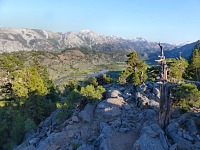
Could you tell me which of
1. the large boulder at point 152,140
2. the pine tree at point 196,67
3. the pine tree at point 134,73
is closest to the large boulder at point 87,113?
the pine tree at point 134,73

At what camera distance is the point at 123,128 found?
2848 cm

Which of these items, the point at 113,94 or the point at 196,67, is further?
the point at 196,67

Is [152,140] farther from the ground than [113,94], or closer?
closer

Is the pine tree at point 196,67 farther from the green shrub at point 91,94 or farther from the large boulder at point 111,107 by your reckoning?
the green shrub at point 91,94

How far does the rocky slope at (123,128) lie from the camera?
78.4 ft

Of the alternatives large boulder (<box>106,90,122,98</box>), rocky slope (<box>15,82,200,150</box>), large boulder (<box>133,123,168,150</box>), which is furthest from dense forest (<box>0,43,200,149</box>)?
large boulder (<box>133,123,168,150</box>)

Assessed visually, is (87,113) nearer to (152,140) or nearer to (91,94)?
(91,94)

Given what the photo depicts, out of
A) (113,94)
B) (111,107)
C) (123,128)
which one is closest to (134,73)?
(113,94)

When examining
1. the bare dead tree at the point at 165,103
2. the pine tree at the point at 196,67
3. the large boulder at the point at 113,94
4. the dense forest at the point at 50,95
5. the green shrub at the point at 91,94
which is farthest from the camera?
the pine tree at the point at 196,67

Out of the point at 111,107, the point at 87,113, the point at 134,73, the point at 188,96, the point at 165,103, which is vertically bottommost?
the point at 87,113

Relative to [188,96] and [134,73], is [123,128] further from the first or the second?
[134,73]

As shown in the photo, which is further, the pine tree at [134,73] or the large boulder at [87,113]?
the pine tree at [134,73]

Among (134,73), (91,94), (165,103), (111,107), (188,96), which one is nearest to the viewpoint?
(165,103)

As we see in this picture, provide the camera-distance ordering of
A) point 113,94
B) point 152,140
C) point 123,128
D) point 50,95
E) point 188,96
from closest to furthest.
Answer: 1. point 152,140
2. point 123,128
3. point 188,96
4. point 113,94
5. point 50,95
